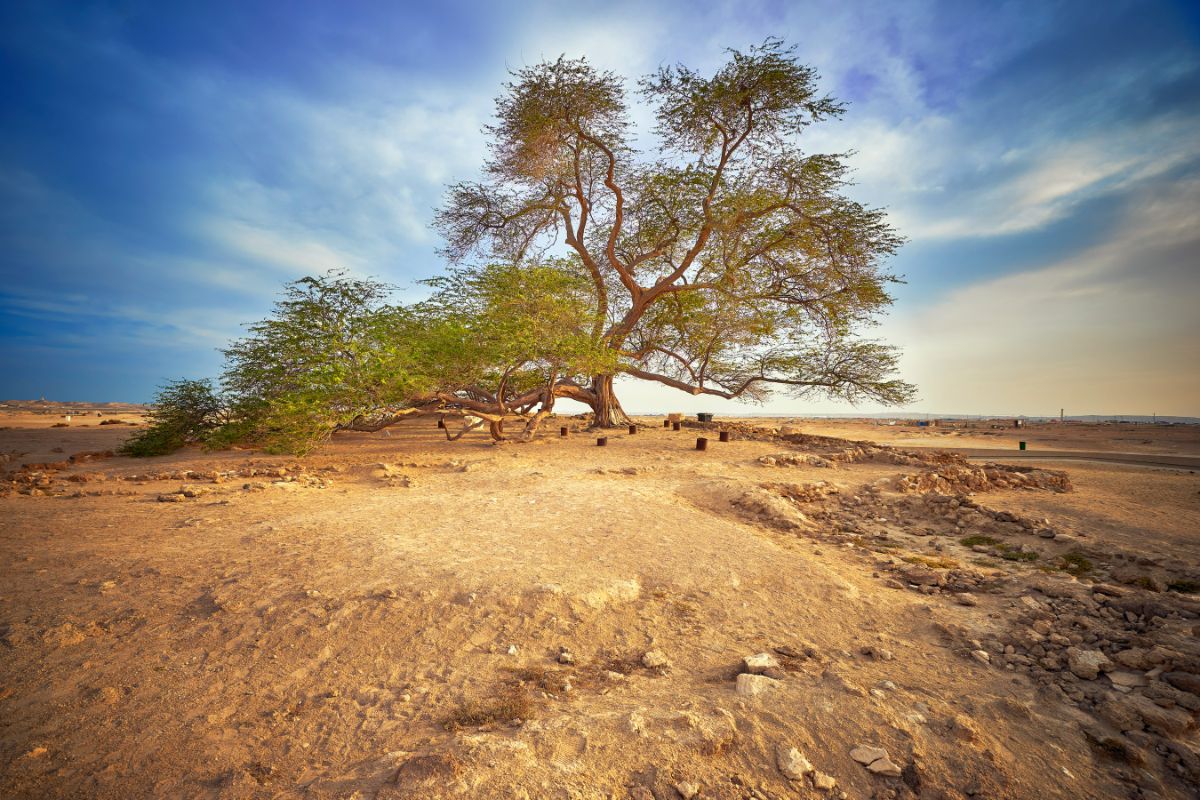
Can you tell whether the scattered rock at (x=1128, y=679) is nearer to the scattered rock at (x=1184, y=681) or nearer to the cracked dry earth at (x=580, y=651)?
the cracked dry earth at (x=580, y=651)

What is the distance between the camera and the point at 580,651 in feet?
11.7

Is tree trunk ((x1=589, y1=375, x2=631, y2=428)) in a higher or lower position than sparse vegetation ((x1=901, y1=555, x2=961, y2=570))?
higher

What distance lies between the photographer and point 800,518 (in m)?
7.25

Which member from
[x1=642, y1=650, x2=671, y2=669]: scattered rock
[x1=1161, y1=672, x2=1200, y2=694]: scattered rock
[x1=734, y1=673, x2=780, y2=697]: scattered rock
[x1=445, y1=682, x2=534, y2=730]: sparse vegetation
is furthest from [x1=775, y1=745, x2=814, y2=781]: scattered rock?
[x1=1161, y1=672, x2=1200, y2=694]: scattered rock

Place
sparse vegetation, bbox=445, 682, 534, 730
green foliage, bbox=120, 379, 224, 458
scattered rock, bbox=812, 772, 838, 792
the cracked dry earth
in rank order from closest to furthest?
scattered rock, bbox=812, 772, 838, 792 → the cracked dry earth → sparse vegetation, bbox=445, 682, 534, 730 → green foliage, bbox=120, 379, 224, 458

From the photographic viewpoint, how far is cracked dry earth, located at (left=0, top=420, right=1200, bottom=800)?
2.41 meters

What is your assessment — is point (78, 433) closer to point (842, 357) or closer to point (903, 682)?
point (903, 682)

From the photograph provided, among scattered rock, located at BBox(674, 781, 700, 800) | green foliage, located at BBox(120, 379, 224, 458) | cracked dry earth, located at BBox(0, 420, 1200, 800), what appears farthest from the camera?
green foliage, located at BBox(120, 379, 224, 458)

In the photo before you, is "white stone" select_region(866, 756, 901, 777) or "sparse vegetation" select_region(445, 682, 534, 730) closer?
"white stone" select_region(866, 756, 901, 777)

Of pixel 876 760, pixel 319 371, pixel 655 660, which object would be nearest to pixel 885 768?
pixel 876 760

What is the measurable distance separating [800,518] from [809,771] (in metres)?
5.28

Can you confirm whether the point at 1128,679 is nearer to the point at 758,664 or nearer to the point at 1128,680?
the point at 1128,680

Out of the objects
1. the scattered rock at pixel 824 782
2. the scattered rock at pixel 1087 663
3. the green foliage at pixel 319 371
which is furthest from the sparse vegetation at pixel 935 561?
the green foliage at pixel 319 371

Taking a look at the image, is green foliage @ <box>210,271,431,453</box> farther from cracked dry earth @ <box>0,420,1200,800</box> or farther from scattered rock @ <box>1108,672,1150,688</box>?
scattered rock @ <box>1108,672,1150,688</box>
